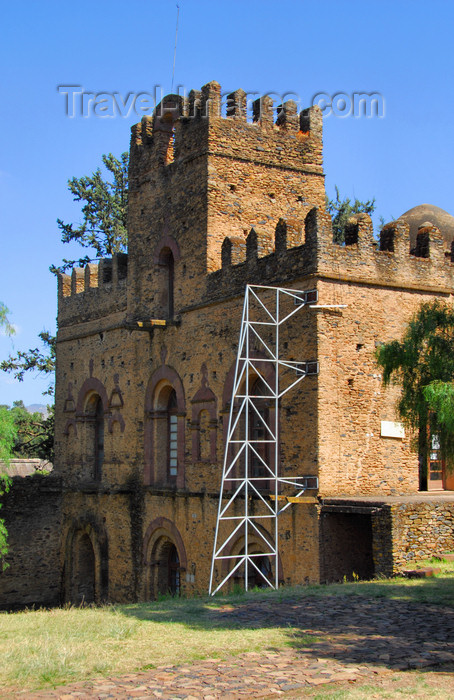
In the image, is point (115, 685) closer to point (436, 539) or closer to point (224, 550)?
point (436, 539)

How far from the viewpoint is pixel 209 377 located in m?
18.0

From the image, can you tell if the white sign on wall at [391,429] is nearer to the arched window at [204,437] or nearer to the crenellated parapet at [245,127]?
the arched window at [204,437]

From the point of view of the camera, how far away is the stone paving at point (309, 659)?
7.38 meters

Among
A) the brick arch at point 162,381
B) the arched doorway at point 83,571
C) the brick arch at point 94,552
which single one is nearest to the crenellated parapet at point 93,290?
the brick arch at point 162,381

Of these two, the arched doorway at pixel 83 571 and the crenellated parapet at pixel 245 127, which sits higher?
the crenellated parapet at pixel 245 127

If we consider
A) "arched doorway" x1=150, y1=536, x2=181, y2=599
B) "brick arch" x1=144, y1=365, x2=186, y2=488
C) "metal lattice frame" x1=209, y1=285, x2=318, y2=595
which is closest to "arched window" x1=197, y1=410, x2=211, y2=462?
"metal lattice frame" x1=209, y1=285, x2=318, y2=595

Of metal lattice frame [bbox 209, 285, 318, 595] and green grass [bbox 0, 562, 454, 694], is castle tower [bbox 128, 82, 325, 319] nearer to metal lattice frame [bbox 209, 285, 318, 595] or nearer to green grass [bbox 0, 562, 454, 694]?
metal lattice frame [bbox 209, 285, 318, 595]

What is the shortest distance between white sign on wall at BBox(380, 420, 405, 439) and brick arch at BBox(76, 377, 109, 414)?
9430 millimetres

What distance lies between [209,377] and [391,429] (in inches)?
171

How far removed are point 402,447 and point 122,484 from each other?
846cm

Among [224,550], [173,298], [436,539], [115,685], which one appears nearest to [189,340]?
[173,298]

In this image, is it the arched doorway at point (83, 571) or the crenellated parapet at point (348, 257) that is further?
the arched doorway at point (83, 571)

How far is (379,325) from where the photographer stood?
1556 cm

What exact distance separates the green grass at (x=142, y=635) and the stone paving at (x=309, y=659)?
236 mm
